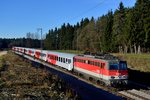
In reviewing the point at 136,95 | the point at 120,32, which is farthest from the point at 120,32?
the point at 136,95

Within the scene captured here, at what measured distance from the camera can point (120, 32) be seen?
85438 mm

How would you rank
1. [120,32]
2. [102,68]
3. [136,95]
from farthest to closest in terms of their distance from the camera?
1. [120,32]
2. [102,68]
3. [136,95]

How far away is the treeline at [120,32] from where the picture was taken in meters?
69.7

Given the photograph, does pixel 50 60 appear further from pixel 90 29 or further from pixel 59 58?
pixel 90 29

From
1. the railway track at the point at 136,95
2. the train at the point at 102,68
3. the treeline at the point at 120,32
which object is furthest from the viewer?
the treeline at the point at 120,32

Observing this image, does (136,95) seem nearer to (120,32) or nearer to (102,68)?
(102,68)

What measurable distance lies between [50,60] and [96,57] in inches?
1269

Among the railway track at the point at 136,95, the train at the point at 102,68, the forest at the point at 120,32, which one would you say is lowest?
the railway track at the point at 136,95

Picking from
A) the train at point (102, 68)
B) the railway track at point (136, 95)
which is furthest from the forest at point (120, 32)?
the railway track at point (136, 95)

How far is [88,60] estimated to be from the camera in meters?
35.0

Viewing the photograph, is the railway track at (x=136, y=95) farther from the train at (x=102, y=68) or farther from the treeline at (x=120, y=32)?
the treeline at (x=120, y=32)

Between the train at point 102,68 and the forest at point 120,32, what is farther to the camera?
the forest at point 120,32

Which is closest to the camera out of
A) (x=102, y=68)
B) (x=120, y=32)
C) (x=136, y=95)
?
(x=136, y=95)

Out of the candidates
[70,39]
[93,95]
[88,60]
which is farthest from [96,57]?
[70,39]
